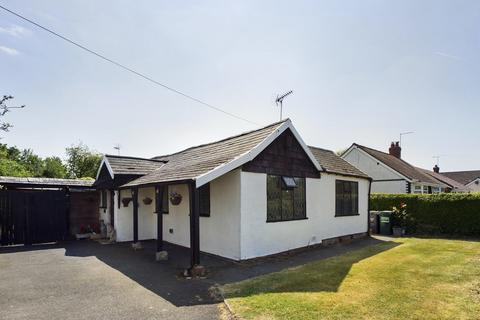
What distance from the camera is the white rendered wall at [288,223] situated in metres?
9.40

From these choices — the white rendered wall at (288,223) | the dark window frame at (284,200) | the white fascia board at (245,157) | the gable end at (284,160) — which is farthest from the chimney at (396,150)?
the dark window frame at (284,200)

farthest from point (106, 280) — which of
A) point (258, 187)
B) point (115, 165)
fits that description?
point (115, 165)

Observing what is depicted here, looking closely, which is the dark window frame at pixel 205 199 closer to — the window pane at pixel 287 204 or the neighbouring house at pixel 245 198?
the neighbouring house at pixel 245 198

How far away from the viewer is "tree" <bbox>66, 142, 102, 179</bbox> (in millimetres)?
45969

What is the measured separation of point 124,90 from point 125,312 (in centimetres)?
1002

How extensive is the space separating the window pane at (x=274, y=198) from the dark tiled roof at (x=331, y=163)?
348 cm

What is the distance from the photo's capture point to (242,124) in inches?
795

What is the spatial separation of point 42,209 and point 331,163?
13.9 meters

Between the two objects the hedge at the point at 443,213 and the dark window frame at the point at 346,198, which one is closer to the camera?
the dark window frame at the point at 346,198

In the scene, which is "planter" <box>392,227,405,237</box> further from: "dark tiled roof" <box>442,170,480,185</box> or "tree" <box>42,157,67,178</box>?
"tree" <box>42,157,67,178</box>

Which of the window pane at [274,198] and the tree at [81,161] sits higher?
the tree at [81,161]

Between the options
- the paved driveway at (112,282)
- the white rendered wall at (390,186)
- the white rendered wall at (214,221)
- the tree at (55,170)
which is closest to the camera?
the paved driveway at (112,282)

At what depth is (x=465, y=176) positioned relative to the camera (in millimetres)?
52969

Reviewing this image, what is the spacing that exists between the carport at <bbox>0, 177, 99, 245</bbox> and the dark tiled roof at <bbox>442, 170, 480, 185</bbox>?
5634cm
